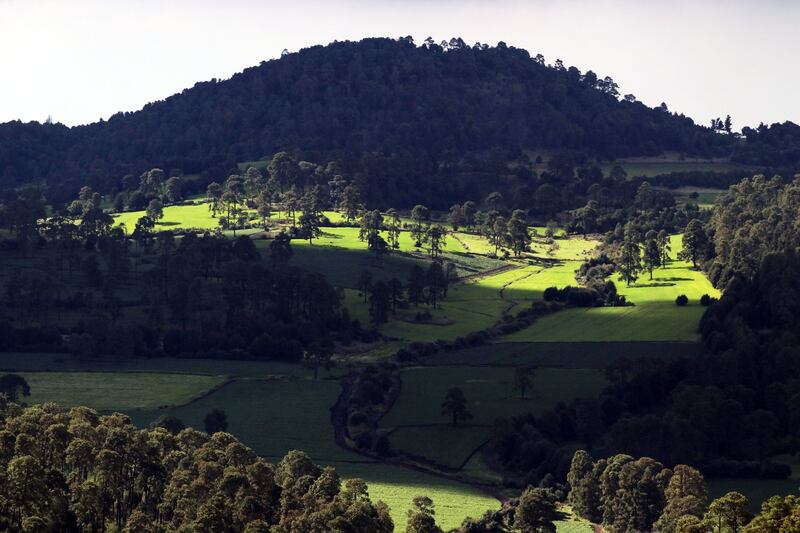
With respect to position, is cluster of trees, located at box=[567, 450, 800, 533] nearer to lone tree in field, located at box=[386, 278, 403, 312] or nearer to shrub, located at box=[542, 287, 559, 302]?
lone tree in field, located at box=[386, 278, 403, 312]

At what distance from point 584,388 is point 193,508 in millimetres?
58399

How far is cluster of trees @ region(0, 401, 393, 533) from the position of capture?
7594 centimetres

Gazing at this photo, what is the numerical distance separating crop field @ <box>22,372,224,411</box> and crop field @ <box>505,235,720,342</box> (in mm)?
40648

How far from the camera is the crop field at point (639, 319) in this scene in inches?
6029

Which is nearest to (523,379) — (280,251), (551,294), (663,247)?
(551,294)

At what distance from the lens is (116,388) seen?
132 meters

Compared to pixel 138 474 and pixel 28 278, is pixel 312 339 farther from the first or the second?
pixel 138 474

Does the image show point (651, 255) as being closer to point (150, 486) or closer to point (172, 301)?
point (172, 301)

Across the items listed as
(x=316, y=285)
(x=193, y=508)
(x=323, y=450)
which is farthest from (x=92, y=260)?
(x=193, y=508)

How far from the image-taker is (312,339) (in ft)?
509

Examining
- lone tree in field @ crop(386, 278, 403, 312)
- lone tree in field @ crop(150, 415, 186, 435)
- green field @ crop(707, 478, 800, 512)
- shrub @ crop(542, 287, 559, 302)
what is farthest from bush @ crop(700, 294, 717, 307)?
lone tree in field @ crop(150, 415, 186, 435)

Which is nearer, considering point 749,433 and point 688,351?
point 749,433

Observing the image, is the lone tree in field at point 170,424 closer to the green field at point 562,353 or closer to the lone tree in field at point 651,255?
the green field at point 562,353

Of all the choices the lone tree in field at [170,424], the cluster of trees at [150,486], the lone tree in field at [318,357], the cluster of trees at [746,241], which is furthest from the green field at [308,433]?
the cluster of trees at [746,241]
